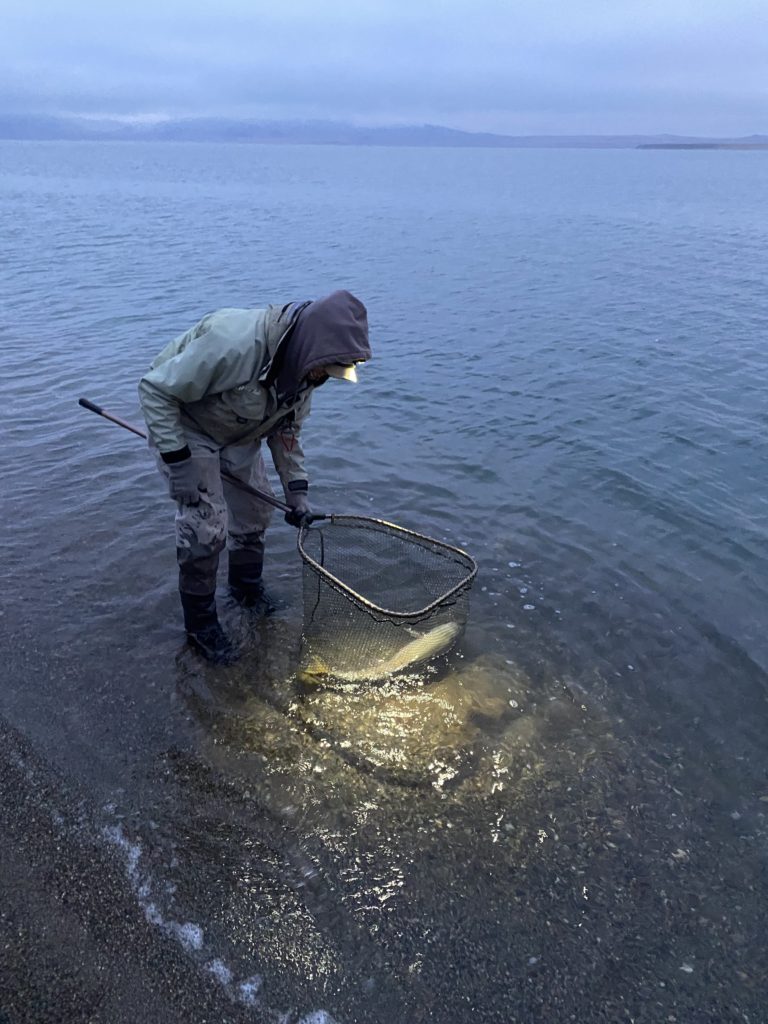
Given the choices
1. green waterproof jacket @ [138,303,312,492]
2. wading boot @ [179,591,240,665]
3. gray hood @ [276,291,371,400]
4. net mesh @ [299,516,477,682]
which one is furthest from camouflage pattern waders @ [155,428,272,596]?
gray hood @ [276,291,371,400]

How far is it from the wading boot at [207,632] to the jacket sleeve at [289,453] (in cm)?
105

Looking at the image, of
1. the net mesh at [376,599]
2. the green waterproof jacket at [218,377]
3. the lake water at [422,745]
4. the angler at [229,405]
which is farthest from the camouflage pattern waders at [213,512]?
the lake water at [422,745]

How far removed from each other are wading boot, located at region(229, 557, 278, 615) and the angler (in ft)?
2.02

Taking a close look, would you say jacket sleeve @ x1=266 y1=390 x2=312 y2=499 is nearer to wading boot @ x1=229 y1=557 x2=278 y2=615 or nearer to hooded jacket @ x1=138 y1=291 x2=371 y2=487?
hooded jacket @ x1=138 y1=291 x2=371 y2=487

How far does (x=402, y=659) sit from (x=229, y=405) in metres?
2.25

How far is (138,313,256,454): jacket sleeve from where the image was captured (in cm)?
426

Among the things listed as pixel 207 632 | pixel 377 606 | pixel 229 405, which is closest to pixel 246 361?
pixel 229 405

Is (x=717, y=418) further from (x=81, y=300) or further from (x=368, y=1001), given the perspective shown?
(x=81, y=300)

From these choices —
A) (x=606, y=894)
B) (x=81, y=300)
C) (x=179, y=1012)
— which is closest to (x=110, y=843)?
(x=179, y=1012)

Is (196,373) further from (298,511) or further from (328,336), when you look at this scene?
(298,511)

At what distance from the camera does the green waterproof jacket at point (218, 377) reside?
4.27 meters

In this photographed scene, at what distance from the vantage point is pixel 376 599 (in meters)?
6.35

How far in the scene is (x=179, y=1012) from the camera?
3156 millimetres

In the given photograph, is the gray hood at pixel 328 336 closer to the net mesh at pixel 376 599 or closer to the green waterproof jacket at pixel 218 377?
the green waterproof jacket at pixel 218 377
